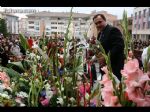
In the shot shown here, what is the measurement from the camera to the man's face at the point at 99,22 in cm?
231

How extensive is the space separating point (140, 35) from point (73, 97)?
109ft

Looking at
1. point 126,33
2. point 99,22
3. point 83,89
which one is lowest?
point 83,89

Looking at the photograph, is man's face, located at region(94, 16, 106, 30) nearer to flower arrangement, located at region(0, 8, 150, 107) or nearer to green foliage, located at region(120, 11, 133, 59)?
flower arrangement, located at region(0, 8, 150, 107)

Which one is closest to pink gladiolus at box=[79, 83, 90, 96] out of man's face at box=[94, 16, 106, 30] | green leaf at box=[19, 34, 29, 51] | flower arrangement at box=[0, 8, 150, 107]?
flower arrangement at box=[0, 8, 150, 107]

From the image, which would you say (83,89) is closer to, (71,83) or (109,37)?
(71,83)

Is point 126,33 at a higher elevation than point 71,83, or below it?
higher

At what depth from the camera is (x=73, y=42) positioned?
0.93 m

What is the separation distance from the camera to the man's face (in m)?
2.31

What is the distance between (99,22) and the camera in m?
2.34

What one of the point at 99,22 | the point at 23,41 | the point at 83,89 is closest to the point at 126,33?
the point at 83,89

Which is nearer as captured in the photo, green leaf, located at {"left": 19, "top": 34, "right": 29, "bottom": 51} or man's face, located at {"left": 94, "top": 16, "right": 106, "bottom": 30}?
green leaf, located at {"left": 19, "top": 34, "right": 29, "bottom": 51}
